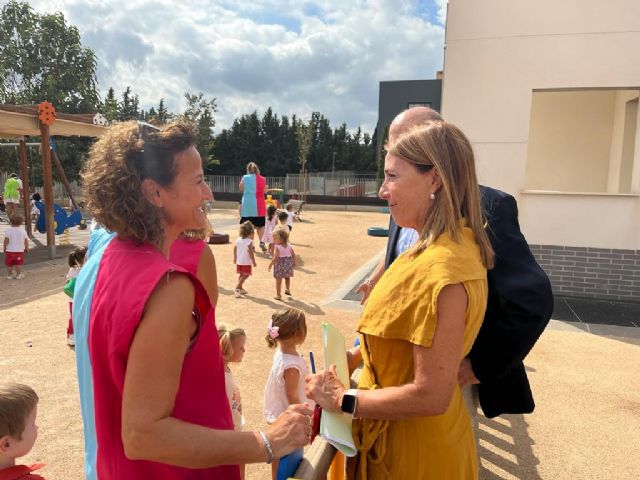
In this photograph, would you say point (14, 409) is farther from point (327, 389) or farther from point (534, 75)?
point (534, 75)

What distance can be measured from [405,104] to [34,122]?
115ft

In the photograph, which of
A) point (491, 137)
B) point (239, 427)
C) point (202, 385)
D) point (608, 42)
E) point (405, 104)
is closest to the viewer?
point (202, 385)

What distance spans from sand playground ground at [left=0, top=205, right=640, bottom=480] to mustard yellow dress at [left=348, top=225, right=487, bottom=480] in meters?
1.79

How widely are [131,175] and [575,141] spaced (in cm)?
1124

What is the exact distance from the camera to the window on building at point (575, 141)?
32.5ft

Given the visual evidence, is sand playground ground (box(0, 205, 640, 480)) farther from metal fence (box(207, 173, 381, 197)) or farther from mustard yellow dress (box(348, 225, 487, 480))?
metal fence (box(207, 173, 381, 197))

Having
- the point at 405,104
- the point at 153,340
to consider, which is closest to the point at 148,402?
the point at 153,340

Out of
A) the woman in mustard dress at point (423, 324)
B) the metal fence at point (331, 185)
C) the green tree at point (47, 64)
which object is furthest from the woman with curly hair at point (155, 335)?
the metal fence at point (331, 185)

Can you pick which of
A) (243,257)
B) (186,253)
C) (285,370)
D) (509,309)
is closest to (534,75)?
(243,257)

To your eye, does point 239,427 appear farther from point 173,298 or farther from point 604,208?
point 604,208

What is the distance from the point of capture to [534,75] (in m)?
7.53

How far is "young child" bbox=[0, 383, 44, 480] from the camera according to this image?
1.55 m

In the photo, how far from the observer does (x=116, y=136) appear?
47.6 inches

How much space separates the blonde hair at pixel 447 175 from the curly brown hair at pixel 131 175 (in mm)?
705
